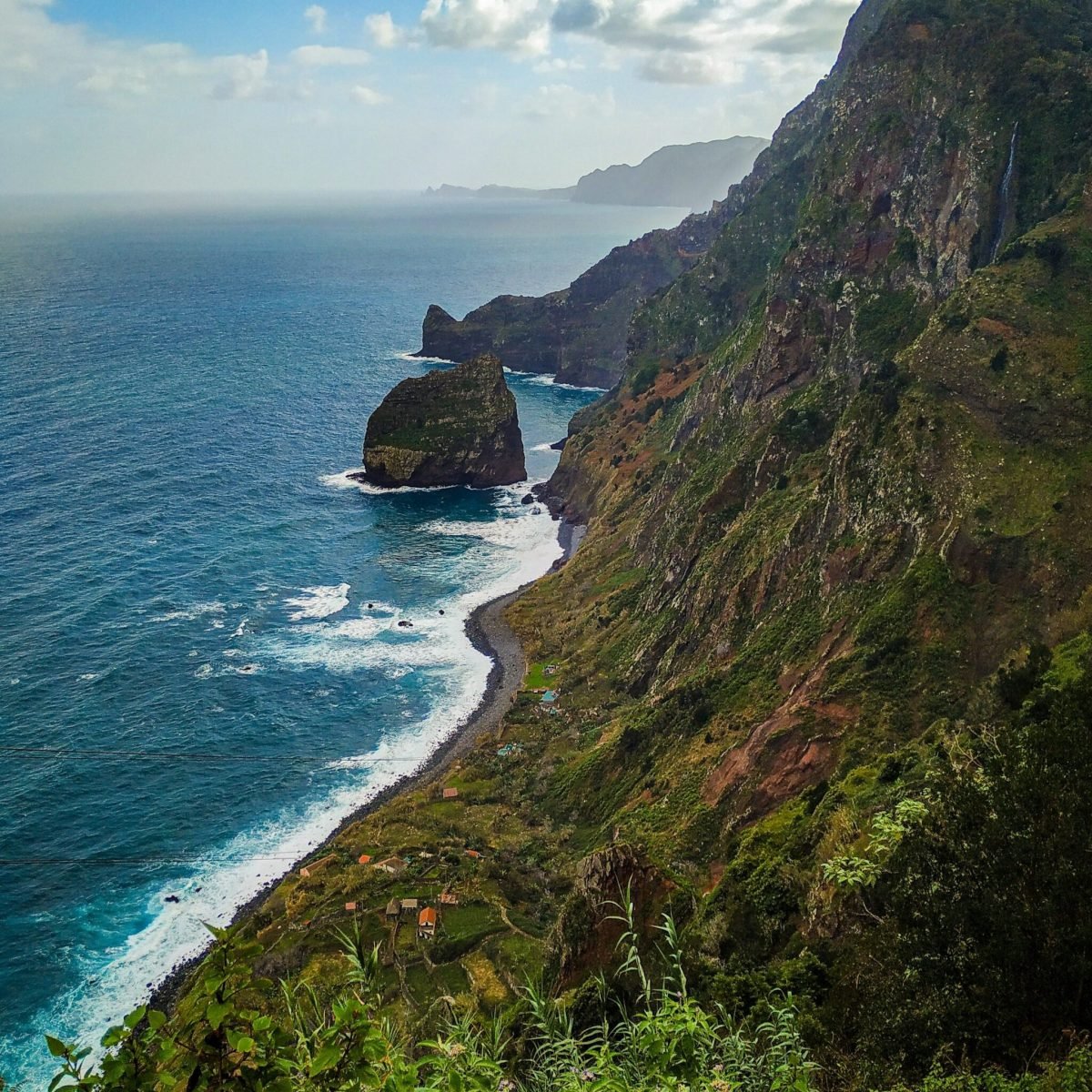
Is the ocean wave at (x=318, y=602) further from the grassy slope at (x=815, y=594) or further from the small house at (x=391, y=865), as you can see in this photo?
the small house at (x=391, y=865)

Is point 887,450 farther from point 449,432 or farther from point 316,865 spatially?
point 449,432

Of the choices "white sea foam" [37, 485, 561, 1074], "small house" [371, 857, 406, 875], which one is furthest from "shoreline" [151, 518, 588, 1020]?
"small house" [371, 857, 406, 875]

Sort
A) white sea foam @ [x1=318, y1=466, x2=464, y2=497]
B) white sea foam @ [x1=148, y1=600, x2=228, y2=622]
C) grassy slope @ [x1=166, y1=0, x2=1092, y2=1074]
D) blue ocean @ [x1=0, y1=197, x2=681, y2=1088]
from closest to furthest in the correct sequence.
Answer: grassy slope @ [x1=166, y1=0, x2=1092, y2=1074], blue ocean @ [x1=0, y1=197, x2=681, y2=1088], white sea foam @ [x1=148, y1=600, x2=228, y2=622], white sea foam @ [x1=318, y1=466, x2=464, y2=497]

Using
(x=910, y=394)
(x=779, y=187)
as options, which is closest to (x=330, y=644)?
(x=910, y=394)

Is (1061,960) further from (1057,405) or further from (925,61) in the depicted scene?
(925,61)

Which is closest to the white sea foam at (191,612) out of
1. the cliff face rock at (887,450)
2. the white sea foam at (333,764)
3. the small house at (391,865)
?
the white sea foam at (333,764)

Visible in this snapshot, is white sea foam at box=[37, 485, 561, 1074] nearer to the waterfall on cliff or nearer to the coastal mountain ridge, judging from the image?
the coastal mountain ridge
